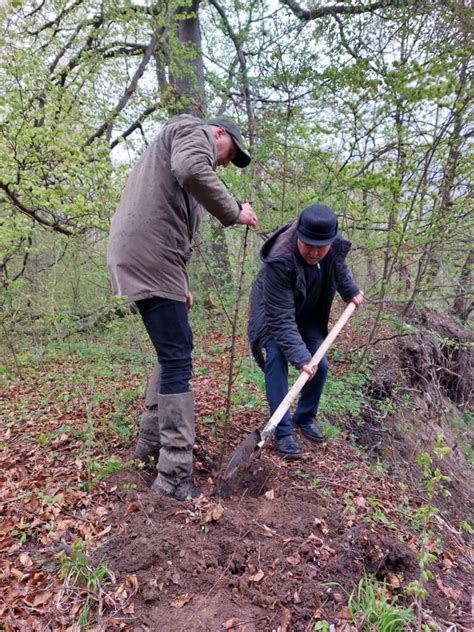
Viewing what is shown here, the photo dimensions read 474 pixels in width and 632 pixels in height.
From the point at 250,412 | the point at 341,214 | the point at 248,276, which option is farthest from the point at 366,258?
the point at 250,412

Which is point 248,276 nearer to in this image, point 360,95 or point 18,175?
point 360,95

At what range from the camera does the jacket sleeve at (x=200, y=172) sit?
2184 mm

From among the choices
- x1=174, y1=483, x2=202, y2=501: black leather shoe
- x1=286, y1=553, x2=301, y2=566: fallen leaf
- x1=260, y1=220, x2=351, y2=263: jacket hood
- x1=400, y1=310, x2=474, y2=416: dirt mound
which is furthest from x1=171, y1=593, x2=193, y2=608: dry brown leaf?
x1=400, y1=310, x2=474, y2=416: dirt mound

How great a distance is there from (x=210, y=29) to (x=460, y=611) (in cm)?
903

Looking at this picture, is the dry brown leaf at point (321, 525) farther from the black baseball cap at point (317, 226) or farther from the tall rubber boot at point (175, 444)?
the black baseball cap at point (317, 226)

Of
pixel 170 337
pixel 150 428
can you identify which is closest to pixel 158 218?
pixel 170 337

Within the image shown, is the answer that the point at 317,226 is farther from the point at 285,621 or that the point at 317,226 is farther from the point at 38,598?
the point at 38,598

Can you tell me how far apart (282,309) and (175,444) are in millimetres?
1262

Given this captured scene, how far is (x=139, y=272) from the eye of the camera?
2420 millimetres

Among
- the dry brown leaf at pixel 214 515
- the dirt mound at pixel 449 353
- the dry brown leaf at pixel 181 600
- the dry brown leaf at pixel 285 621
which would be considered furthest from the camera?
the dirt mound at pixel 449 353

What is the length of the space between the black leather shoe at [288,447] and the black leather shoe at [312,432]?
0.38 metres

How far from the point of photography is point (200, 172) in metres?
2.18

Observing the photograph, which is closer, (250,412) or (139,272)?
(139,272)

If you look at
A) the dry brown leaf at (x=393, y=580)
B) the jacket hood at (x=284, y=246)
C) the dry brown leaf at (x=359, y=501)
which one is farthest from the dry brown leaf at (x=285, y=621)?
the jacket hood at (x=284, y=246)
